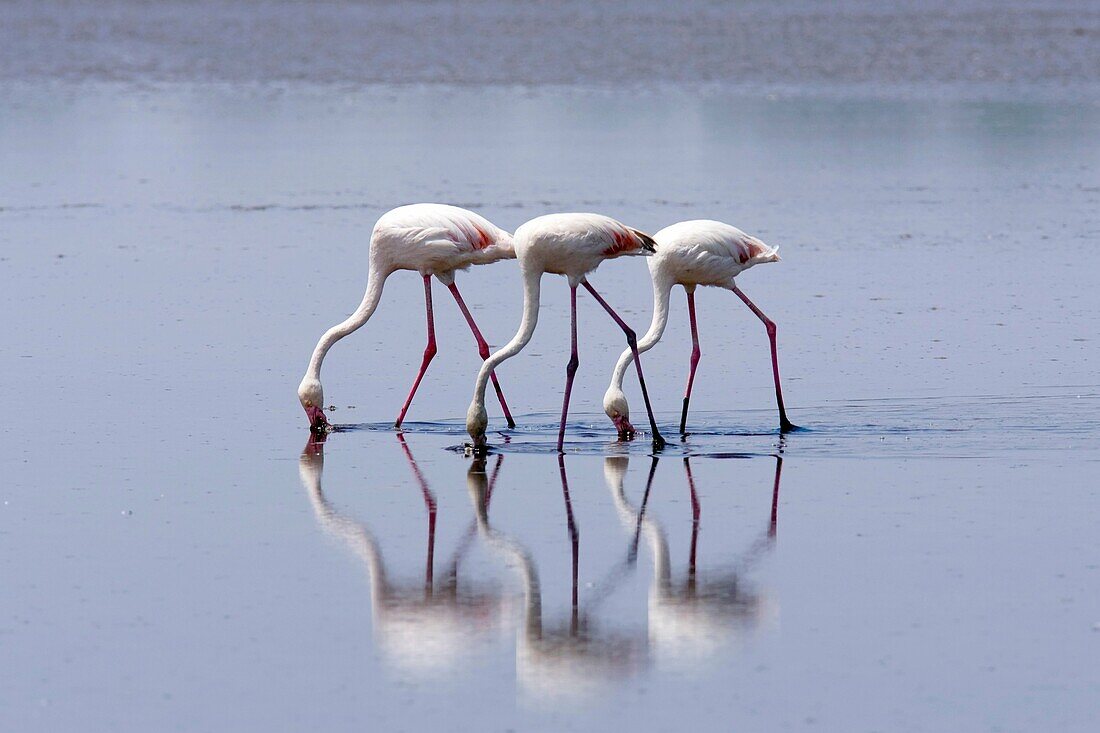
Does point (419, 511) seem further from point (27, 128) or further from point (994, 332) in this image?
point (27, 128)

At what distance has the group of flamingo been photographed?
848 centimetres

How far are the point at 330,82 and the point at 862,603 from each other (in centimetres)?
2591

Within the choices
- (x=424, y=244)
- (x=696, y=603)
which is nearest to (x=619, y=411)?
(x=424, y=244)

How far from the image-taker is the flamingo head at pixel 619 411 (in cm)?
855

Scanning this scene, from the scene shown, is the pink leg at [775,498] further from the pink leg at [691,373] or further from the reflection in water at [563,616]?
the pink leg at [691,373]

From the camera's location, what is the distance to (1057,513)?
6918 millimetres

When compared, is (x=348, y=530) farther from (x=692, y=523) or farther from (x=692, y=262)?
(x=692, y=262)

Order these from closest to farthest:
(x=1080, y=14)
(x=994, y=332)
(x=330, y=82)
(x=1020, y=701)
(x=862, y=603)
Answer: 1. (x=1020, y=701)
2. (x=862, y=603)
3. (x=994, y=332)
4. (x=330, y=82)
5. (x=1080, y=14)

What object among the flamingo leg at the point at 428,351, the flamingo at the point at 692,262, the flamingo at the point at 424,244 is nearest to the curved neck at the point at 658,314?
the flamingo at the point at 692,262

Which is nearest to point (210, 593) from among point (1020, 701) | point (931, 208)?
point (1020, 701)

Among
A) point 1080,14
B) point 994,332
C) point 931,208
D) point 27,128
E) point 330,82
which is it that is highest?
point 1080,14

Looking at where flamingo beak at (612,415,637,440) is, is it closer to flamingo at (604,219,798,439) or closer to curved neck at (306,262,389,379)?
flamingo at (604,219,798,439)

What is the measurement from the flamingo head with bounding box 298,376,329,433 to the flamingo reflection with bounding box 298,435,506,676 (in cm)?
164

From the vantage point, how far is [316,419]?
28.7ft
